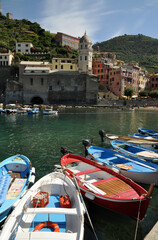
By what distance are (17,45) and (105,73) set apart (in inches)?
1652

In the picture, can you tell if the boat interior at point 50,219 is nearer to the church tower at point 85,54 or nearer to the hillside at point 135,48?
the church tower at point 85,54

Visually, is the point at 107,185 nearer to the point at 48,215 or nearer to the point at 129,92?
the point at 48,215

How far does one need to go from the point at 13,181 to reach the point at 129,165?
17.7ft

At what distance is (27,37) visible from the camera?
9012cm

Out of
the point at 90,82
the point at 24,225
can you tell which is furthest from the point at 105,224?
the point at 90,82

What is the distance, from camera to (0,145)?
15.3m

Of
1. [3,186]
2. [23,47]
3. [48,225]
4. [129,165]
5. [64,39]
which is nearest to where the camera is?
[48,225]

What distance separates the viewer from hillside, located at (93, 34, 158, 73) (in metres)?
128

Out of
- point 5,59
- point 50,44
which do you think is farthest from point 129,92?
point 50,44

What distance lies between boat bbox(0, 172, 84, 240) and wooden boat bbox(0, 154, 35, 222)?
73 centimetres

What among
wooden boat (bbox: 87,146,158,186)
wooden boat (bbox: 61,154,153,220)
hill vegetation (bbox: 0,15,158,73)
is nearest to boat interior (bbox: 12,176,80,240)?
wooden boat (bbox: 61,154,153,220)

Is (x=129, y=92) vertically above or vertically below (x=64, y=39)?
below

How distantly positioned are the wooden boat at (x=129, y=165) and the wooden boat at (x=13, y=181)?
365 centimetres

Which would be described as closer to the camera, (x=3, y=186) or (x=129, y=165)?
(x=3, y=186)
